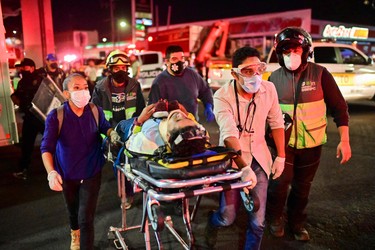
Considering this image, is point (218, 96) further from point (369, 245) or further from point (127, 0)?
point (127, 0)

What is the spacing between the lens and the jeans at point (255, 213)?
126 inches

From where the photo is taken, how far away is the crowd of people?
299 cm

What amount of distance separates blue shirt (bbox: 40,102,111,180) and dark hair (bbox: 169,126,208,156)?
1163 mm

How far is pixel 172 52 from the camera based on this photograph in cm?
507

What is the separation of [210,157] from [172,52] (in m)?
2.81

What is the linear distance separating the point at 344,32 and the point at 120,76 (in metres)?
29.0

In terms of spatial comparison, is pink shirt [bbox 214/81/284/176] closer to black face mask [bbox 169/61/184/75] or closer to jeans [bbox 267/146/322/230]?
jeans [bbox 267/146/322/230]

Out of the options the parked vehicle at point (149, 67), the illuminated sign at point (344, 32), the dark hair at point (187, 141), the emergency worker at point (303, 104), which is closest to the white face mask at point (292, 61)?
the emergency worker at point (303, 104)

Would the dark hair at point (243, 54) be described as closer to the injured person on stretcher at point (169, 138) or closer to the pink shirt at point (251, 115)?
the pink shirt at point (251, 115)

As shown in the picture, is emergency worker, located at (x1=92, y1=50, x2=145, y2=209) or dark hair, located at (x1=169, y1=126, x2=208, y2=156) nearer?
dark hair, located at (x1=169, y1=126, x2=208, y2=156)

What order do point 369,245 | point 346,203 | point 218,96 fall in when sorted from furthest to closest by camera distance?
point 346,203, point 369,245, point 218,96

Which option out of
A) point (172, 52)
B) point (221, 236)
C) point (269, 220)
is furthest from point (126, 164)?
point (172, 52)

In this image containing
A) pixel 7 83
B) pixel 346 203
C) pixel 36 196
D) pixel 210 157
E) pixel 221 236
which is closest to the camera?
pixel 210 157

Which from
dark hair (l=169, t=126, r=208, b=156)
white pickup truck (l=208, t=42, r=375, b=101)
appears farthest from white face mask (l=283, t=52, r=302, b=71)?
white pickup truck (l=208, t=42, r=375, b=101)
